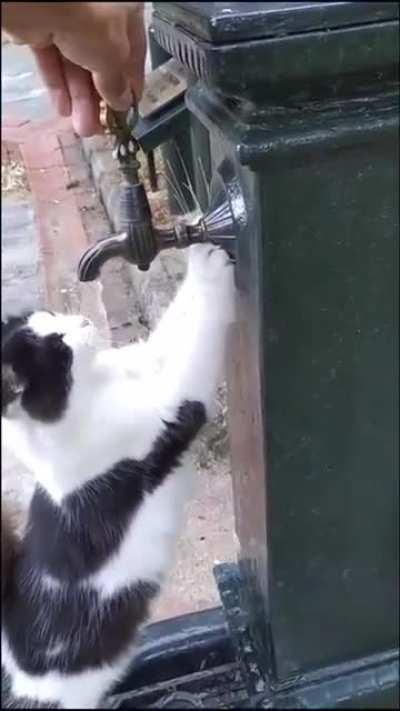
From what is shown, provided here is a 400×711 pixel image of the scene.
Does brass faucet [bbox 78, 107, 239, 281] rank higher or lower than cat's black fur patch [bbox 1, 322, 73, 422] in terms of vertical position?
higher

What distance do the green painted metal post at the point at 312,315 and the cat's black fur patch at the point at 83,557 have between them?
0.11 m

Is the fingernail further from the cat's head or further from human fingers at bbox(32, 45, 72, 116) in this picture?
the cat's head

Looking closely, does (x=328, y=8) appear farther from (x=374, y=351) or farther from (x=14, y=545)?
(x=14, y=545)

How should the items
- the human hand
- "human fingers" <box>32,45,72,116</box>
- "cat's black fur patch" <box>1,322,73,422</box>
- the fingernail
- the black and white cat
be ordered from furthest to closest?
the black and white cat, "cat's black fur patch" <box>1,322,73,422</box>, "human fingers" <box>32,45,72,116</box>, the fingernail, the human hand

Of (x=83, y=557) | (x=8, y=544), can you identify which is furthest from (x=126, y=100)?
(x=83, y=557)

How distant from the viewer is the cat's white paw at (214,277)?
1.04 m

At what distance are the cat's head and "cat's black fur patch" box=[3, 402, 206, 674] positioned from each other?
0.42 ft

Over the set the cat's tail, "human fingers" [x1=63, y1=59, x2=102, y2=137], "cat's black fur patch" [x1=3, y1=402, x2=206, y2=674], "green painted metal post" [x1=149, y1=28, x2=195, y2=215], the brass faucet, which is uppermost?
"human fingers" [x1=63, y1=59, x2=102, y2=137]

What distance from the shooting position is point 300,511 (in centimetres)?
110

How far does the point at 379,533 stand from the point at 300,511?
11cm

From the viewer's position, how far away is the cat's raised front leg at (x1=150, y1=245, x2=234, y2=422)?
1056mm

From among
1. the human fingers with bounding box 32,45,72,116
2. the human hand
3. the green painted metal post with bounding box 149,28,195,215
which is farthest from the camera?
the green painted metal post with bounding box 149,28,195,215

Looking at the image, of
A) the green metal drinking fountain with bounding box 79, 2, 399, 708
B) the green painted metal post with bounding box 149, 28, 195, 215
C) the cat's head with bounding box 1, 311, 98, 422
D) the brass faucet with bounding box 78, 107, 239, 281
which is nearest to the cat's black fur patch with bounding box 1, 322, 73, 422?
the cat's head with bounding box 1, 311, 98, 422

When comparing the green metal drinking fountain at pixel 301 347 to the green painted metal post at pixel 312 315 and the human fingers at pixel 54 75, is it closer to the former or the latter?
the green painted metal post at pixel 312 315
